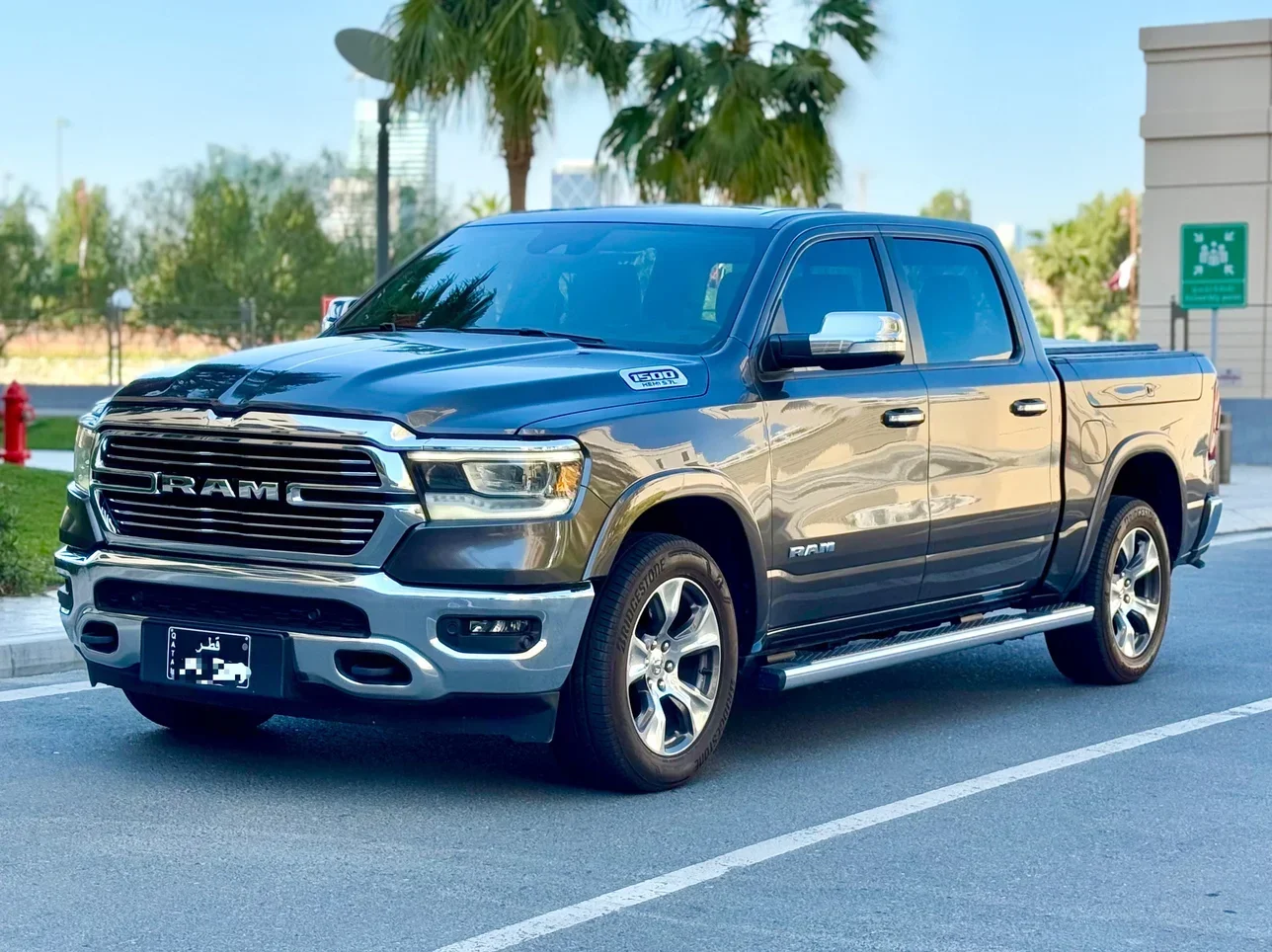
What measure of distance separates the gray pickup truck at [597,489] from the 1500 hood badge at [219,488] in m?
0.01

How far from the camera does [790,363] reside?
7023 mm

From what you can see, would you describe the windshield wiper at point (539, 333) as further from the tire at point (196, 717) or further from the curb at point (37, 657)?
the curb at point (37, 657)

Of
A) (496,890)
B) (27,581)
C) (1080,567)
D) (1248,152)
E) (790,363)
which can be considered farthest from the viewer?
(1248,152)

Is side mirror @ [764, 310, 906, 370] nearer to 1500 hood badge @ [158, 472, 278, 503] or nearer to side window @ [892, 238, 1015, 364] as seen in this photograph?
side window @ [892, 238, 1015, 364]

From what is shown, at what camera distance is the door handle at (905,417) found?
7445mm

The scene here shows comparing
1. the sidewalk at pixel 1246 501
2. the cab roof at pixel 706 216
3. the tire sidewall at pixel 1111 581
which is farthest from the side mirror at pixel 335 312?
the sidewalk at pixel 1246 501

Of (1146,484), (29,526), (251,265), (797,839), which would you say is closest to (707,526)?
(797,839)

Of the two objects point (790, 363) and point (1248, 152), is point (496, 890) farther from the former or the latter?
point (1248, 152)

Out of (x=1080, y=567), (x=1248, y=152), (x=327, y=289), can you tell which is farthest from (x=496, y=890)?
(x=327, y=289)

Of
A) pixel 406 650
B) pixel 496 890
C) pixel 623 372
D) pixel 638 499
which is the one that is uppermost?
pixel 623 372

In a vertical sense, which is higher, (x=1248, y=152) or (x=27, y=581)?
(x=1248, y=152)

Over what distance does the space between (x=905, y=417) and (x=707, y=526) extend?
102 cm

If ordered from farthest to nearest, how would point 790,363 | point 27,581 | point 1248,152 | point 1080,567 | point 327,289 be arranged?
point 327,289 → point 1248,152 → point 27,581 → point 1080,567 → point 790,363

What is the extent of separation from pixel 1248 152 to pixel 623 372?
27859 mm
